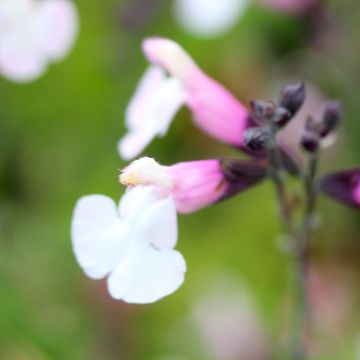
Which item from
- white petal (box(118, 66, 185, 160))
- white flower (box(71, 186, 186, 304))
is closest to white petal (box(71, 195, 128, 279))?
white flower (box(71, 186, 186, 304))

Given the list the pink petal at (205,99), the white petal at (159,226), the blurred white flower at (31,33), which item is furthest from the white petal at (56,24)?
the white petal at (159,226)

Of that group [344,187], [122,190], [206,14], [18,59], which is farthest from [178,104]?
[206,14]

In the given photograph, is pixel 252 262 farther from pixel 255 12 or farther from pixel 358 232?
pixel 255 12

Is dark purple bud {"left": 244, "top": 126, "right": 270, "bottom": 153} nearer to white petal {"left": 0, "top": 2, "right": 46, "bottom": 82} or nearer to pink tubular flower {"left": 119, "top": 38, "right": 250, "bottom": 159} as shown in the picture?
pink tubular flower {"left": 119, "top": 38, "right": 250, "bottom": 159}

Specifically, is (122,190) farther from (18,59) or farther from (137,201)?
(137,201)

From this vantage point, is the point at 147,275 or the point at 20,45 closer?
the point at 147,275

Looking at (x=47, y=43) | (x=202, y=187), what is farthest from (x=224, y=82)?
(x=202, y=187)

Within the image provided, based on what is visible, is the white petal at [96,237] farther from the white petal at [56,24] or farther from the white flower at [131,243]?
the white petal at [56,24]

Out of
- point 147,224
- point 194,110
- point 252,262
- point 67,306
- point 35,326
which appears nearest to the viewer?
point 147,224
